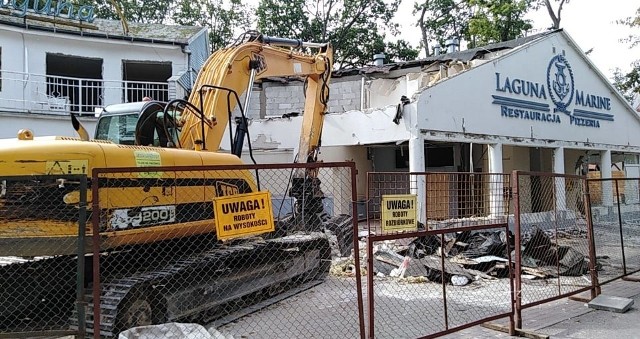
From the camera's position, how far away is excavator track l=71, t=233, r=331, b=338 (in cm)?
546

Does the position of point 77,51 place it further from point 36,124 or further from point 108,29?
point 36,124

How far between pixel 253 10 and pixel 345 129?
2571 cm

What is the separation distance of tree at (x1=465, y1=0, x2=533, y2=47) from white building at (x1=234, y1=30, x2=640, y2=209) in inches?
512

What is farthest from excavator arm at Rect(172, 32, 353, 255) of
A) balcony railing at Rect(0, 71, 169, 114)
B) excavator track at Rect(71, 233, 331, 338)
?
balcony railing at Rect(0, 71, 169, 114)

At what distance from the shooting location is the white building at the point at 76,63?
1535cm

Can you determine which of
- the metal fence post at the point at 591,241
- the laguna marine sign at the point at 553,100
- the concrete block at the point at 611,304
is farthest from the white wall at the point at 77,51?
the concrete block at the point at 611,304

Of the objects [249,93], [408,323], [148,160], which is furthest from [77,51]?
[408,323]

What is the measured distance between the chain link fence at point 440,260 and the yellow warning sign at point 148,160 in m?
2.47

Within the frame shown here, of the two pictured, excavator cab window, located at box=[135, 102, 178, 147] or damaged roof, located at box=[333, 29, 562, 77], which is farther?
damaged roof, located at box=[333, 29, 562, 77]

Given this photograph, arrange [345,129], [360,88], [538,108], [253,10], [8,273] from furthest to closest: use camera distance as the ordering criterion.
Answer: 1. [253,10]
2. [360,88]
3. [538,108]
4. [345,129]
5. [8,273]

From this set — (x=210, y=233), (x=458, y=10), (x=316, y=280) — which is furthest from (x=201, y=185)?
(x=458, y=10)

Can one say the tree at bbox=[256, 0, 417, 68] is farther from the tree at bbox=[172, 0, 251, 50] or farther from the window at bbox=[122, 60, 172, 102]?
the window at bbox=[122, 60, 172, 102]

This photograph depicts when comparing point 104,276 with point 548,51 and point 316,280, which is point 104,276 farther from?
point 548,51

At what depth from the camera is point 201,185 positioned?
251 inches
